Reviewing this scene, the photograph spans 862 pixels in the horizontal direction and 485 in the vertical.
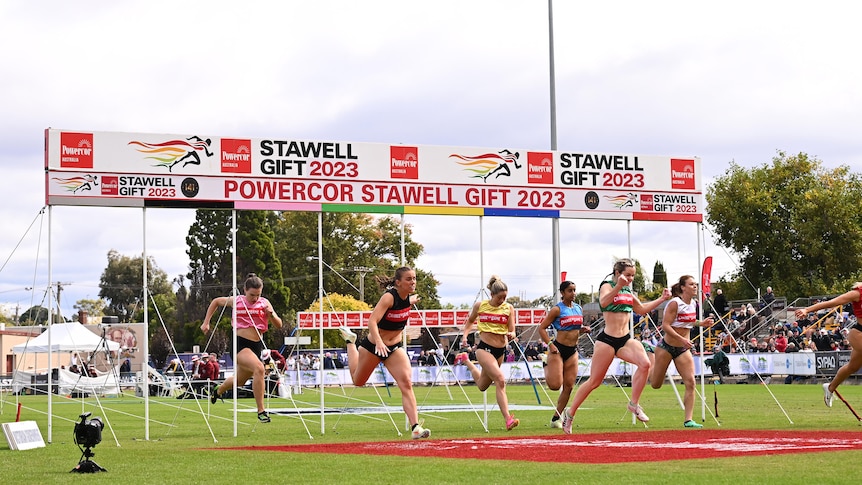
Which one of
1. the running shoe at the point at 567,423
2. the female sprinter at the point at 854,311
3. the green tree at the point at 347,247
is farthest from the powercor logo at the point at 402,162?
the green tree at the point at 347,247

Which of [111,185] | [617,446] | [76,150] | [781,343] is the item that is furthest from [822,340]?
[76,150]

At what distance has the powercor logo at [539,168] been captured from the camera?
18188 millimetres

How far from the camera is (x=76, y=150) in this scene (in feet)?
52.7

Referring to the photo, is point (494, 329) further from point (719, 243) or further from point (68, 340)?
point (719, 243)

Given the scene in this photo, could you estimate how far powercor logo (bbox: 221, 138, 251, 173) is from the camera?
54.7 feet

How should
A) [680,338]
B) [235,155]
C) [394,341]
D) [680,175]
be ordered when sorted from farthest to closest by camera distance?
[680,175] → [235,155] → [680,338] → [394,341]

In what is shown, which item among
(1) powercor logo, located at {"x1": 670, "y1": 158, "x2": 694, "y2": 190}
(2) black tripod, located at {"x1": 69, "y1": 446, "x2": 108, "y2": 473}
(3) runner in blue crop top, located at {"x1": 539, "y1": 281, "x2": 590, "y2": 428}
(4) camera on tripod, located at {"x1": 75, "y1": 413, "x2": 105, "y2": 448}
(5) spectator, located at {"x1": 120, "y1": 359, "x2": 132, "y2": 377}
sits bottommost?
(5) spectator, located at {"x1": 120, "y1": 359, "x2": 132, "y2": 377}

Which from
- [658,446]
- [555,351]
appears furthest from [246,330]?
[658,446]

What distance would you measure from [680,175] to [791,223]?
43164 millimetres

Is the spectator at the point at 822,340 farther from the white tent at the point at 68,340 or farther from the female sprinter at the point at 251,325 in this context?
the female sprinter at the point at 251,325

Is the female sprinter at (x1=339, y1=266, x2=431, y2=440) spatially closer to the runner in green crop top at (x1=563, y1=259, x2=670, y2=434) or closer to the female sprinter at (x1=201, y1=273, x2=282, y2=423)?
the runner in green crop top at (x1=563, y1=259, x2=670, y2=434)

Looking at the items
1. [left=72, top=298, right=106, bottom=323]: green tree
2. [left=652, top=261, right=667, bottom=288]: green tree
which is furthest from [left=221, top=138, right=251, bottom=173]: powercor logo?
[left=72, top=298, right=106, bottom=323]: green tree

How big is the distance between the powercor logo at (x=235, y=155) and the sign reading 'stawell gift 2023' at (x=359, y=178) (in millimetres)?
15

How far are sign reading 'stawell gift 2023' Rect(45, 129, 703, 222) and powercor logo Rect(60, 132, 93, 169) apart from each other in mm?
14
